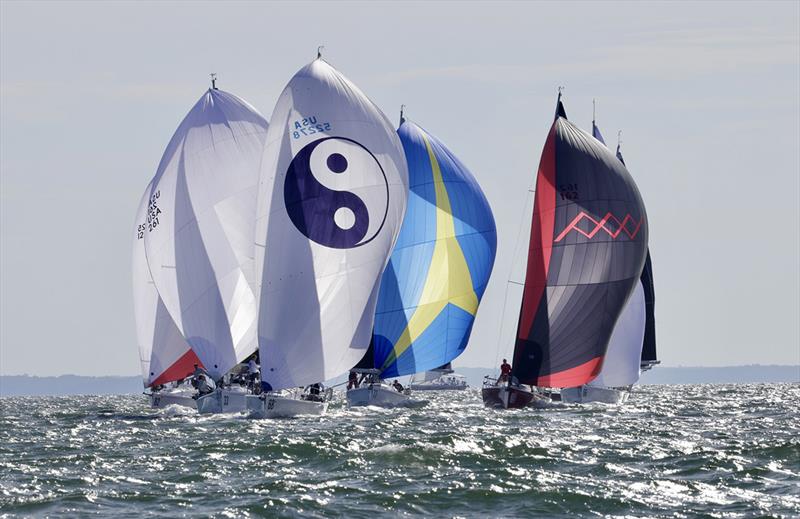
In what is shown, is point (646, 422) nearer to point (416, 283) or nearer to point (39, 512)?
point (416, 283)

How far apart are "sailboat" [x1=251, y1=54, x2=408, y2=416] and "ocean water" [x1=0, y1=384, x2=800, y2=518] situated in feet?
10.3

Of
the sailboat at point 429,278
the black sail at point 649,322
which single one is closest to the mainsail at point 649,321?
the black sail at point 649,322

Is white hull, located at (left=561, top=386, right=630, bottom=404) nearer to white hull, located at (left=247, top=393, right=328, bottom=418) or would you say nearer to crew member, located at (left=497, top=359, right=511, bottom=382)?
crew member, located at (left=497, top=359, right=511, bottom=382)

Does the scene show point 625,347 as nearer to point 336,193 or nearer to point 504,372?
point 504,372

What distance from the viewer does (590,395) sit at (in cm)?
5512

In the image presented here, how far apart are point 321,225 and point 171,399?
14.9m

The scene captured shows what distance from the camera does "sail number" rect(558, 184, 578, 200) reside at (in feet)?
142

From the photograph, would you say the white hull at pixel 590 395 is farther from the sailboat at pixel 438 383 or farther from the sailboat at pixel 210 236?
the sailboat at pixel 438 383

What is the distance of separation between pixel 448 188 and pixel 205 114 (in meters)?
9.27

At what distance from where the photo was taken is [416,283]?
51062mm

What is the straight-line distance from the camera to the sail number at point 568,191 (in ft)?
142

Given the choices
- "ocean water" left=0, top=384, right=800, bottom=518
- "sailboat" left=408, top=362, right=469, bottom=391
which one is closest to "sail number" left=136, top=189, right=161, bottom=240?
"ocean water" left=0, top=384, right=800, bottom=518

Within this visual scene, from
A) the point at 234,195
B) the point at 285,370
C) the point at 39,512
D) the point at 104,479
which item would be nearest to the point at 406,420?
the point at 285,370

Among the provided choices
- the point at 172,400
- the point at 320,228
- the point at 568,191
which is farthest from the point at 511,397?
the point at 172,400
